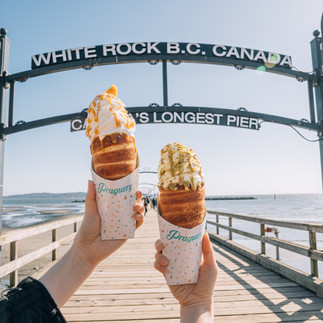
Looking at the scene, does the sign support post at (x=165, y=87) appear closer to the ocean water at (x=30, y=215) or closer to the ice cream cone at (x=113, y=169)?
the ice cream cone at (x=113, y=169)

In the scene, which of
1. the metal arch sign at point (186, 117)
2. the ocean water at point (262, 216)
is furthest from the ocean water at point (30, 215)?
the metal arch sign at point (186, 117)

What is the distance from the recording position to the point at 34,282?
4.91 ft

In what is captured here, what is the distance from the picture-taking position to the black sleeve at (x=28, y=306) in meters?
1.30

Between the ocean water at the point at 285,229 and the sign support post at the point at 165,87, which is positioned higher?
the sign support post at the point at 165,87

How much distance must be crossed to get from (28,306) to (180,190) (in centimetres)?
110

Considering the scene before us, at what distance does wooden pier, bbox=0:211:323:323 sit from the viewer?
3.56m

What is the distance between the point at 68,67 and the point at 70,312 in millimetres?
5722

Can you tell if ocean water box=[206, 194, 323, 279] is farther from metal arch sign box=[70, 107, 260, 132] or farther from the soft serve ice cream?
the soft serve ice cream

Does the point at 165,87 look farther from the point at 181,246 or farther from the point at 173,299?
the point at 181,246

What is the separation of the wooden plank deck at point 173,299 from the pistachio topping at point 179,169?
2.46m

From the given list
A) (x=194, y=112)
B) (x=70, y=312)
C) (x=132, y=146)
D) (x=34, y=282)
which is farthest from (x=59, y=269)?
(x=194, y=112)

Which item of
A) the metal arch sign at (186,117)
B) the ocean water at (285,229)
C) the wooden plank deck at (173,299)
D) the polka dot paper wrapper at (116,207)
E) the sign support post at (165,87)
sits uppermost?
the sign support post at (165,87)

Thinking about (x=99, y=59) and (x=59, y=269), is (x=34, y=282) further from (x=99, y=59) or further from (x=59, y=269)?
(x=99, y=59)

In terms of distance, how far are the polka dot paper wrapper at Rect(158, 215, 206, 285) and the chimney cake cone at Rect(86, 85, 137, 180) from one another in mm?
535
